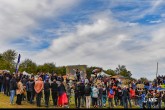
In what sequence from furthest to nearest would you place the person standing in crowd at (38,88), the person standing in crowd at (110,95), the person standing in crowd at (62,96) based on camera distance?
the person standing in crowd at (110,95) < the person standing in crowd at (62,96) < the person standing in crowd at (38,88)

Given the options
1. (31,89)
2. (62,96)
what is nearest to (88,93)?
(62,96)

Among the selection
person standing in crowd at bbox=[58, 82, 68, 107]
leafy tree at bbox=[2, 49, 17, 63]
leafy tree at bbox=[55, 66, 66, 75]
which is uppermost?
leafy tree at bbox=[2, 49, 17, 63]

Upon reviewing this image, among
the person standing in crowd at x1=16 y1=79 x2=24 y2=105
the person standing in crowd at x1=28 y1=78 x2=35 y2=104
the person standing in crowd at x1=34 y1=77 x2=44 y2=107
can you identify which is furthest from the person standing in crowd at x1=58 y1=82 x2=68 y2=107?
the person standing in crowd at x1=16 y1=79 x2=24 y2=105

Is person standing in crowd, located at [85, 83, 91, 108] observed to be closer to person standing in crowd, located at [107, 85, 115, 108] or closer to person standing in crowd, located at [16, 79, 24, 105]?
person standing in crowd, located at [107, 85, 115, 108]

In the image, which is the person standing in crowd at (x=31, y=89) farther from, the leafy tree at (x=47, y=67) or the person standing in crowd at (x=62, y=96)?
the leafy tree at (x=47, y=67)

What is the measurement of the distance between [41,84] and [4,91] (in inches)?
245

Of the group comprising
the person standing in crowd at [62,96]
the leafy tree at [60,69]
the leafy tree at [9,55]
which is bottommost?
the person standing in crowd at [62,96]

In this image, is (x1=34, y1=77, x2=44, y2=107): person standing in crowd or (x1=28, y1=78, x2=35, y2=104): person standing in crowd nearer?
(x1=34, y1=77, x2=44, y2=107): person standing in crowd

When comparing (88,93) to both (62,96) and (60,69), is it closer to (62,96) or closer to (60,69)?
(62,96)

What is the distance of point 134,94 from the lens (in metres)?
35.8

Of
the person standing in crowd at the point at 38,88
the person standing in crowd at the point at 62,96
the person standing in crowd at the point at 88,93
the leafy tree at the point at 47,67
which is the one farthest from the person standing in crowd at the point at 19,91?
the leafy tree at the point at 47,67

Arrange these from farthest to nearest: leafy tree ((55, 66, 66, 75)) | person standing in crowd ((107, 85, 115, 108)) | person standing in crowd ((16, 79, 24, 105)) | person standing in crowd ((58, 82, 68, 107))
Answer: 1. leafy tree ((55, 66, 66, 75))
2. person standing in crowd ((107, 85, 115, 108))
3. person standing in crowd ((58, 82, 68, 107))
4. person standing in crowd ((16, 79, 24, 105))

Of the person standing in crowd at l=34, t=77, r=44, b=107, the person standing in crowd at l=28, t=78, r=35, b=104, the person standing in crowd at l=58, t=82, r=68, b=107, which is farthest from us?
the person standing in crowd at l=58, t=82, r=68, b=107

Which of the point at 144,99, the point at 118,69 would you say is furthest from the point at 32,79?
the point at 118,69
